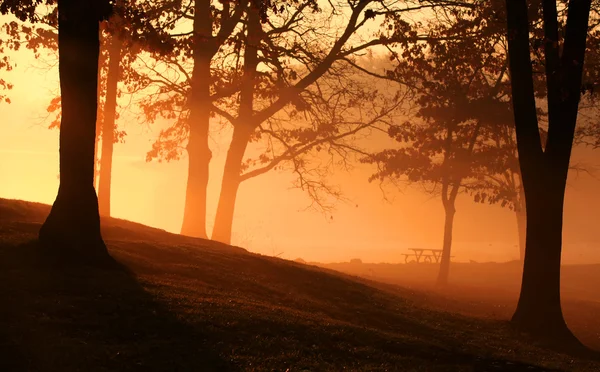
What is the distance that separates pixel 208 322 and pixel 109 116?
15038mm

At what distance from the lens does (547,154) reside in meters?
16.8

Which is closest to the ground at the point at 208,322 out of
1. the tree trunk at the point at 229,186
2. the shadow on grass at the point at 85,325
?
the shadow on grass at the point at 85,325

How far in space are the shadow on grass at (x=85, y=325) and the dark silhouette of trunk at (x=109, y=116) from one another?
11687mm

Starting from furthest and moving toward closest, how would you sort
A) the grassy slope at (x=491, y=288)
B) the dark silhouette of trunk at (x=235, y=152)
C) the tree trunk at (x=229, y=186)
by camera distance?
the tree trunk at (x=229, y=186) < the dark silhouette of trunk at (x=235, y=152) < the grassy slope at (x=491, y=288)

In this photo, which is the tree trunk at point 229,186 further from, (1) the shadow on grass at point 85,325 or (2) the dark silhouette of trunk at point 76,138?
(1) the shadow on grass at point 85,325

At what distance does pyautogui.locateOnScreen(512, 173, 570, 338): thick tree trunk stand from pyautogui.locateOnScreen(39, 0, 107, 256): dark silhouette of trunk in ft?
32.7

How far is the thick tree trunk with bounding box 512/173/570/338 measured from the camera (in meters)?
16.6

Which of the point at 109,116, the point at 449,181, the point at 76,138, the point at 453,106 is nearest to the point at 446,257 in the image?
the point at 449,181

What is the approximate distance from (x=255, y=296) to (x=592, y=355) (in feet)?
24.4

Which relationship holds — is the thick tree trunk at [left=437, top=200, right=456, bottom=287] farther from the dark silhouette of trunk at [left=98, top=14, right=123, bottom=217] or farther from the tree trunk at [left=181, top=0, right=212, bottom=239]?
the dark silhouette of trunk at [left=98, top=14, right=123, bottom=217]

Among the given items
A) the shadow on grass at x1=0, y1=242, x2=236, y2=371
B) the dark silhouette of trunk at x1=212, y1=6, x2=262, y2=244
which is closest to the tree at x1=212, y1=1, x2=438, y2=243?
the dark silhouette of trunk at x1=212, y1=6, x2=262, y2=244

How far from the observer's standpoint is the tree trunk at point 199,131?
27297 mm

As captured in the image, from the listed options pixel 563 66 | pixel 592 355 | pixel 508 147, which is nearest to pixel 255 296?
pixel 592 355

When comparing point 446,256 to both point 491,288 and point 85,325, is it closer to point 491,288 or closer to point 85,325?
point 491,288
